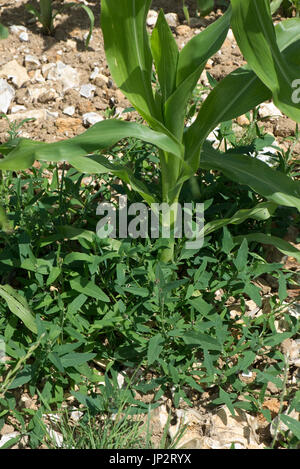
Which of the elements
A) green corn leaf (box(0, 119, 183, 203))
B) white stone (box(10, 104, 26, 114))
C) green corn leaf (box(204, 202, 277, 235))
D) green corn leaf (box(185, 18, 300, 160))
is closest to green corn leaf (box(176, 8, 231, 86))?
green corn leaf (box(185, 18, 300, 160))

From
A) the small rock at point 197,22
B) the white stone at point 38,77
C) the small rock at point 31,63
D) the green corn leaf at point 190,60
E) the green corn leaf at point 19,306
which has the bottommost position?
the green corn leaf at point 19,306

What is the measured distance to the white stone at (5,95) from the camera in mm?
2480

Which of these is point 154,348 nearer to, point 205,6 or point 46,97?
point 46,97

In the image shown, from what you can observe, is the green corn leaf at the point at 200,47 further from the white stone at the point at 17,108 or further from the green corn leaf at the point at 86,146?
the white stone at the point at 17,108

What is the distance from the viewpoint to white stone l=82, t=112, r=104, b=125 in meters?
2.40

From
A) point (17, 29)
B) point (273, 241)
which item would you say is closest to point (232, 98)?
point (273, 241)

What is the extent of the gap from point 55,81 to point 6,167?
50.8 inches

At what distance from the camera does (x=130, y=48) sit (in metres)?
1.56

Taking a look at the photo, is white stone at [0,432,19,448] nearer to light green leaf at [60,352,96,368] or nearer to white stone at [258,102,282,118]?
light green leaf at [60,352,96,368]

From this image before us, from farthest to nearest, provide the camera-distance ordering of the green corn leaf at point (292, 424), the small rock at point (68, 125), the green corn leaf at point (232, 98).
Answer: the small rock at point (68, 125) → the green corn leaf at point (232, 98) → the green corn leaf at point (292, 424)

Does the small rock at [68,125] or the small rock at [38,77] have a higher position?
the small rock at [38,77]

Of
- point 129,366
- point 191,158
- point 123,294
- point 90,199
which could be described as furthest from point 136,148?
point 129,366

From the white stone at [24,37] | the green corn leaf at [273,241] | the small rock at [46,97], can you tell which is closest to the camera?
the green corn leaf at [273,241]

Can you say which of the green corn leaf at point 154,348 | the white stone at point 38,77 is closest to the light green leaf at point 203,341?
the green corn leaf at point 154,348
